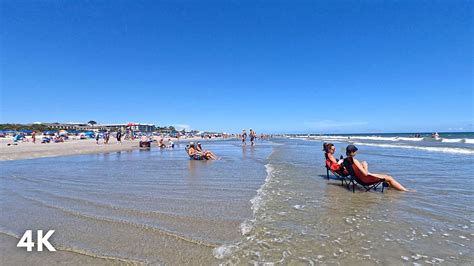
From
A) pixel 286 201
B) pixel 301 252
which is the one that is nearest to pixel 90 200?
pixel 286 201

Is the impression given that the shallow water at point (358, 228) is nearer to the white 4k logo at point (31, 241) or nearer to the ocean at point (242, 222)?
the ocean at point (242, 222)

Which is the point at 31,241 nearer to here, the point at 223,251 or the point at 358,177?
the point at 223,251

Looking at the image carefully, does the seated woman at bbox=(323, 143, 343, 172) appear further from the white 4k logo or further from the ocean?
the white 4k logo

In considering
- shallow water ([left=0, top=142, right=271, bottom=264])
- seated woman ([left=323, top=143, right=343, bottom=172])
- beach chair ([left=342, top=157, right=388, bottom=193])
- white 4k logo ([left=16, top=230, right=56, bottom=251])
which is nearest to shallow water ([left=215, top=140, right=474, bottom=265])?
beach chair ([left=342, top=157, right=388, bottom=193])

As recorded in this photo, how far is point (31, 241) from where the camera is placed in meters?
3.64

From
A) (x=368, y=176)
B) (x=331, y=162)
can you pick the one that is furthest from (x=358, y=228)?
(x=331, y=162)

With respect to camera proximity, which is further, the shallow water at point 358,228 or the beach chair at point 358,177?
the beach chair at point 358,177

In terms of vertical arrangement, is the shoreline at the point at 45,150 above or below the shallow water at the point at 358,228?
above

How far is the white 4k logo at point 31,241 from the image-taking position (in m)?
3.42

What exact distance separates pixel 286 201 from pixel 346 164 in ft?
8.73

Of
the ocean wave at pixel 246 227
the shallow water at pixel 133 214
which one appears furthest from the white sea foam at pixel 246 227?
the shallow water at pixel 133 214

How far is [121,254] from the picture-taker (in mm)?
3193

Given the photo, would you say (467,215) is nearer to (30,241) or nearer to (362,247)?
(362,247)

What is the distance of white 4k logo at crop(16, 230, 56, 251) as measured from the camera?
3.42 m
